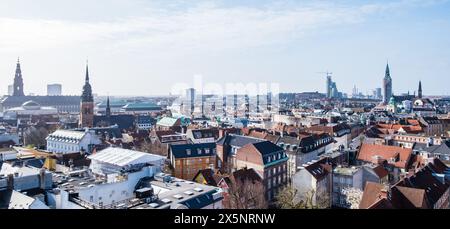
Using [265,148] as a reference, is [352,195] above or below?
below

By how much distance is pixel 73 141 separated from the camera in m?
17.2

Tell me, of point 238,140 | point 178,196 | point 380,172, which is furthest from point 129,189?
point 380,172

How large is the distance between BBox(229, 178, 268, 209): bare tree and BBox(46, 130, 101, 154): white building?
8918 millimetres

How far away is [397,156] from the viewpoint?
530 inches

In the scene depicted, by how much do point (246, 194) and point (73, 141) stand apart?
10.7 meters

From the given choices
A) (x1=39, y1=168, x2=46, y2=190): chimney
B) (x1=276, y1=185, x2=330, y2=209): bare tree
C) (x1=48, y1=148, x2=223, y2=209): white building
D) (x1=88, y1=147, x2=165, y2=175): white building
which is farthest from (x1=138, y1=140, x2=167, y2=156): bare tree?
(x1=39, y1=168, x2=46, y2=190): chimney

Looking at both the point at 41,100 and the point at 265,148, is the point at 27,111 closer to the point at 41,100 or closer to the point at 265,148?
the point at 41,100

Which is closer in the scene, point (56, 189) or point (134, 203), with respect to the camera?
point (134, 203)

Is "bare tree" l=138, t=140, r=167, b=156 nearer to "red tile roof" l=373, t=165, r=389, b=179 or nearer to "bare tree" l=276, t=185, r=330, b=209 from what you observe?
"bare tree" l=276, t=185, r=330, b=209

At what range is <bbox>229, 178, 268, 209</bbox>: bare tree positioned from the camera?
8.64 m

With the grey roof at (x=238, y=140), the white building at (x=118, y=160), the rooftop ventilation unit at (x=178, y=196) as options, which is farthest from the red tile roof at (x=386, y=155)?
the rooftop ventilation unit at (x=178, y=196)
